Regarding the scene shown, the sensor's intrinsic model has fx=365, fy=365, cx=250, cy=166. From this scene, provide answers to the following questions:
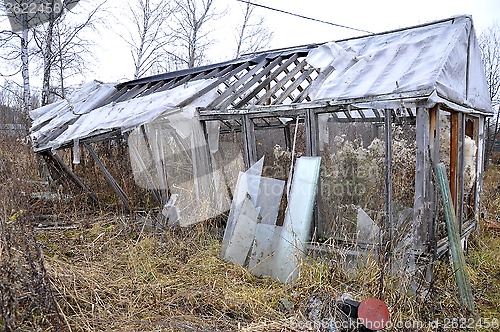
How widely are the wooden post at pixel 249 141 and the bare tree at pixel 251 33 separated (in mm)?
16399

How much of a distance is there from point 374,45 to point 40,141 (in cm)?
620

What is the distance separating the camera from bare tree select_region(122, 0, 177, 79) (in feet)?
59.9

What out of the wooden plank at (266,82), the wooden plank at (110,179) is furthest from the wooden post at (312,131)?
A: the wooden plank at (110,179)

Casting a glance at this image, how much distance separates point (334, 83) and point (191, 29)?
1619cm

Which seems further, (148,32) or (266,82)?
(148,32)

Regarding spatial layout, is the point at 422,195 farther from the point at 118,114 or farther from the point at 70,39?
the point at 70,39

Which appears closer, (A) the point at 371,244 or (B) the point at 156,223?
(A) the point at 371,244

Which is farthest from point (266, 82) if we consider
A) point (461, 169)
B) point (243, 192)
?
point (461, 169)

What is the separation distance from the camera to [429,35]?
5.00 metres

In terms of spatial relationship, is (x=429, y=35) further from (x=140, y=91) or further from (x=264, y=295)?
(x=140, y=91)

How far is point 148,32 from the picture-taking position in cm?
1839

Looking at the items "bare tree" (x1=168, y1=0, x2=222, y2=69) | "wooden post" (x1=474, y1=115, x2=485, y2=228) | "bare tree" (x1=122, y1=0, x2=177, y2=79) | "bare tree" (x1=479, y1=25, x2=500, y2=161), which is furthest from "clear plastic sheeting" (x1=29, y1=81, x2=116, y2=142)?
"bare tree" (x1=479, y1=25, x2=500, y2=161)

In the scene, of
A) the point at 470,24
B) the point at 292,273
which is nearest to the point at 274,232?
the point at 292,273

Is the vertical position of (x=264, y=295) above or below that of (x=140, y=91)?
below
